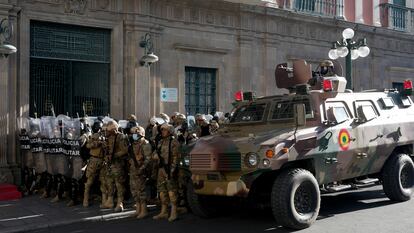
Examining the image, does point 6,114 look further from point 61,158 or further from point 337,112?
point 337,112

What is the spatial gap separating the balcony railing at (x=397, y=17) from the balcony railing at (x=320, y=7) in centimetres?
262

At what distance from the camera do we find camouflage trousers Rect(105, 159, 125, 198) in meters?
9.43

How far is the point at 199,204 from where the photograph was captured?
859 centimetres

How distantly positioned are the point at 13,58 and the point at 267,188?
23.4 ft

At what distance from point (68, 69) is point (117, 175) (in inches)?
196

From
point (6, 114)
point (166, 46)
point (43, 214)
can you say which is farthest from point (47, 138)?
point (166, 46)

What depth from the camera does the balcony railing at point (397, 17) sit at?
69.9ft

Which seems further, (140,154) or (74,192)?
(74,192)

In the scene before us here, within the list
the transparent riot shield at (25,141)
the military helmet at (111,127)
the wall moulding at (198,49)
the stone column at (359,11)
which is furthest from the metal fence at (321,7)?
the military helmet at (111,127)

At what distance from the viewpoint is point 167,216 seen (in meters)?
8.90

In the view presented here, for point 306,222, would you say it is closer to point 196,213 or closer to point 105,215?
point 196,213

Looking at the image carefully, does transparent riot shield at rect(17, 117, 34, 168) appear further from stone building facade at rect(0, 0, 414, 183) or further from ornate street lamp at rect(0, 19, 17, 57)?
ornate street lamp at rect(0, 19, 17, 57)

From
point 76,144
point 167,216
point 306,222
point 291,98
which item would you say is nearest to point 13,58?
point 76,144

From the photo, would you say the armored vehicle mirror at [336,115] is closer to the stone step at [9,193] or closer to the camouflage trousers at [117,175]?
the camouflage trousers at [117,175]
